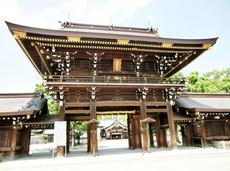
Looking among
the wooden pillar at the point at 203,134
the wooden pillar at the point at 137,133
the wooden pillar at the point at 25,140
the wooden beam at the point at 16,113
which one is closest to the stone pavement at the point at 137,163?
the wooden beam at the point at 16,113

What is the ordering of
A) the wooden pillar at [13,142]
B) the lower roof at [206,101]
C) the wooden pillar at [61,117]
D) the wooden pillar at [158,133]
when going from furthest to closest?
1. the wooden pillar at [158,133]
2. the lower roof at [206,101]
3. the wooden pillar at [13,142]
4. the wooden pillar at [61,117]

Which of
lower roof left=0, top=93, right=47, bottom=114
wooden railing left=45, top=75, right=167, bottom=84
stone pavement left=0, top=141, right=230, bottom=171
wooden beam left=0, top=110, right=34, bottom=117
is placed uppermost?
wooden railing left=45, top=75, right=167, bottom=84

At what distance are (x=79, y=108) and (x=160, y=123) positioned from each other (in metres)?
7.26

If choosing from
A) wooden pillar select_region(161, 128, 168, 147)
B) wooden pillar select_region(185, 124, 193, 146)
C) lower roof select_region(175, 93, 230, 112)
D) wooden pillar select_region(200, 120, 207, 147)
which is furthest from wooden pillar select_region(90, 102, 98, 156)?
wooden pillar select_region(185, 124, 193, 146)

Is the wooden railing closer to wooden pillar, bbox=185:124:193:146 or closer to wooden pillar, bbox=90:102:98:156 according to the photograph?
wooden pillar, bbox=90:102:98:156

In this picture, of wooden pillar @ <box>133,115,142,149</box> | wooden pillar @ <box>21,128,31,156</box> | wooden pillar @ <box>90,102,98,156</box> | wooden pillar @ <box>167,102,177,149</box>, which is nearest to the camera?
wooden pillar @ <box>90,102,98,156</box>

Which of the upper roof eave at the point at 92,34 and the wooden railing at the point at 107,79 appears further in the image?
the wooden railing at the point at 107,79

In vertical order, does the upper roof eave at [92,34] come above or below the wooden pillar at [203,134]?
above

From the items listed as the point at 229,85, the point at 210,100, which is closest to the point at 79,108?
the point at 210,100

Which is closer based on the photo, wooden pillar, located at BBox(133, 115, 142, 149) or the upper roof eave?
the upper roof eave

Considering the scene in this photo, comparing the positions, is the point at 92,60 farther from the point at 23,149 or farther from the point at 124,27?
the point at 23,149

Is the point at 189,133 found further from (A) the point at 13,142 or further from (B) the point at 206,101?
(A) the point at 13,142

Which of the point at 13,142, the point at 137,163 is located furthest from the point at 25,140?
the point at 137,163

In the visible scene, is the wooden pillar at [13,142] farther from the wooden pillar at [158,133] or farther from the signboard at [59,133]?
the wooden pillar at [158,133]
